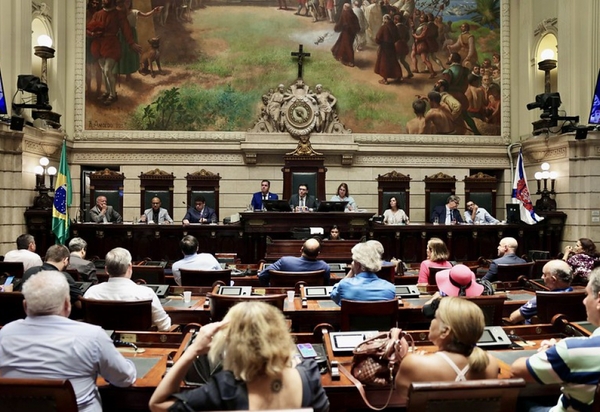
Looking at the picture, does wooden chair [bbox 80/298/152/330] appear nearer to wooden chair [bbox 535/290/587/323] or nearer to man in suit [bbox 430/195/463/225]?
wooden chair [bbox 535/290/587/323]

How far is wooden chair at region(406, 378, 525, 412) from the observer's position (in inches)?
77.2

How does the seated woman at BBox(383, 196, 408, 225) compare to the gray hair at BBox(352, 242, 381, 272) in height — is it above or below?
above

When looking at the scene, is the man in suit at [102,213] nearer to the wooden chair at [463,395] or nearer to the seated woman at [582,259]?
the seated woman at [582,259]

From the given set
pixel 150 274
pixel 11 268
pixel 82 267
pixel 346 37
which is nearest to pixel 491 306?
pixel 150 274

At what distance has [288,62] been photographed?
1391 centimetres

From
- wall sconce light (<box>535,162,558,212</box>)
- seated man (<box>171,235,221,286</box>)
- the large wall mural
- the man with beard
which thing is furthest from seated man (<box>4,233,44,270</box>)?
wall sconce light (<box>535,162,558,212</box>)

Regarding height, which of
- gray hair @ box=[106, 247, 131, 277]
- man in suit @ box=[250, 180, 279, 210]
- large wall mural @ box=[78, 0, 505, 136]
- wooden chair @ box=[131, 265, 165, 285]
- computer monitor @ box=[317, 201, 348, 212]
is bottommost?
wooden chair @ box=[131, 265, 165, 285]

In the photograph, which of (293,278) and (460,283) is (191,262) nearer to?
→ (293,278)

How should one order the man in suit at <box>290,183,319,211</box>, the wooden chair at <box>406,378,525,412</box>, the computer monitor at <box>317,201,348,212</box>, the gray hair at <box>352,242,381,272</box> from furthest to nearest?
the man in suit at <box>290,183,319,211</box> → the computer monitor at <box>317,201,348,212</box> → the gray hair at <box>352,242,381,272</box> → the wooden chair at <box>406,378,525,412</box>

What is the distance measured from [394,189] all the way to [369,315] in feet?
32.7

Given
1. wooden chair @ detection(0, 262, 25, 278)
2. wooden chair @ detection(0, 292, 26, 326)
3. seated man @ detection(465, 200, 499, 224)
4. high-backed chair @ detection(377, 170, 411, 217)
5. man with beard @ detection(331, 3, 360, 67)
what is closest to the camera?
wooden chair @ detection(0, 292, 26, 326)

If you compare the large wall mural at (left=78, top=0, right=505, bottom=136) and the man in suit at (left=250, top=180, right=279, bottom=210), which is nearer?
the man in suit at (left=250, top=180, right=279, bottom=210)

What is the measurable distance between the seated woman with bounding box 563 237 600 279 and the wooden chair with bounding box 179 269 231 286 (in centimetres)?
426

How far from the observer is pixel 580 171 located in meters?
11.4
